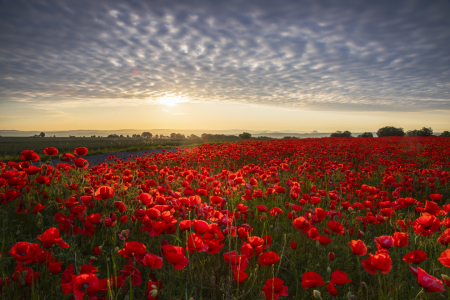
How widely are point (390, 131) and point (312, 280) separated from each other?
48.9 meters

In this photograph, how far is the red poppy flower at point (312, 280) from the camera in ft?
5.02

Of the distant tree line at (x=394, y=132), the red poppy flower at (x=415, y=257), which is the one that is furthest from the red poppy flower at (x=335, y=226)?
the distant tree line at (x=394, y=132)

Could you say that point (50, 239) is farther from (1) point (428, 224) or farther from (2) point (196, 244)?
(1) point (428, 224)

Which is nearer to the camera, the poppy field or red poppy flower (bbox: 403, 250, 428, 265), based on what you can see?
the poppy field

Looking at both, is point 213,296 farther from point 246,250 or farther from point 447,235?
point 447,235

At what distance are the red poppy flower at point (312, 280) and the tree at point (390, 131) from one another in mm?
47650

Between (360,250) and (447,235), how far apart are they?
1.04 meters

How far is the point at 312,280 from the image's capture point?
5.03 feet

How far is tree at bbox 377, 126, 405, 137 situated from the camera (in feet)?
132

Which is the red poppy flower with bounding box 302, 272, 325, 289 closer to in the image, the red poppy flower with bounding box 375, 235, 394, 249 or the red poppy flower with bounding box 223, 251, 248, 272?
the red poppy flower with bounding box 223, 251, 248, 272

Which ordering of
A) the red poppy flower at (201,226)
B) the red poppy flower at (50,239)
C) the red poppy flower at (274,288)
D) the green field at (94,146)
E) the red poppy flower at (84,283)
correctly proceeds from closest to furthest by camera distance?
the red poppy flower at (84,283), the red poppy flower at (274,288), the red poppy flower at (50,239), the red poppy flower at (201,226), the green field at (94,146)

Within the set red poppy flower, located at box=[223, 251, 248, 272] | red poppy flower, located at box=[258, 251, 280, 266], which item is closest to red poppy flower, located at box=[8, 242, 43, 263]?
red poppy flower, located at box=[223, 251, 248, 272]

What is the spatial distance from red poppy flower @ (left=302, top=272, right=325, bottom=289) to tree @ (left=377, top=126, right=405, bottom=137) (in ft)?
156

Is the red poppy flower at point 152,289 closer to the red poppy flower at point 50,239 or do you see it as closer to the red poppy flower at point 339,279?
the red poppy flower at point 50,239
